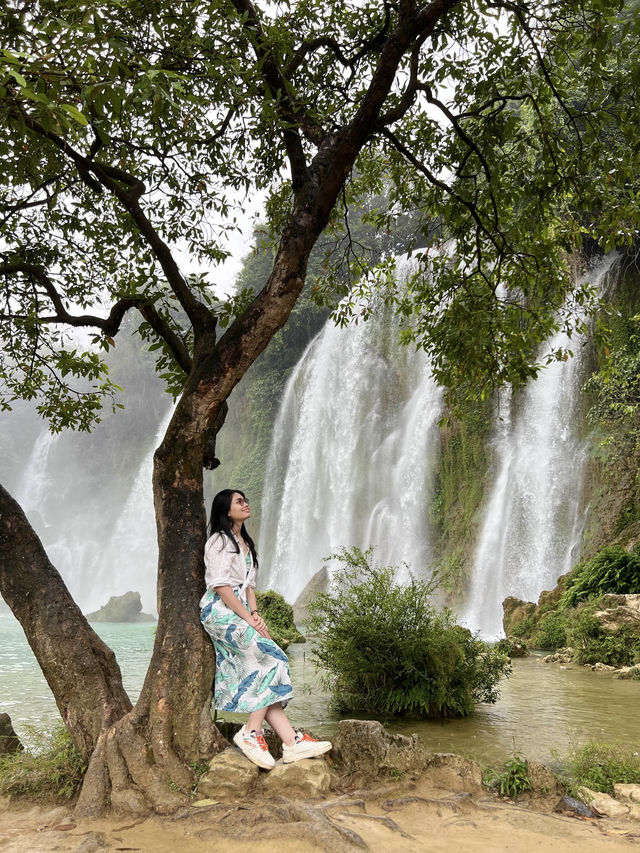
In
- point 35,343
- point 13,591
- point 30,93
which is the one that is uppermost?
point 35,343

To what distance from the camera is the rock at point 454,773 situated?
3.62 metres

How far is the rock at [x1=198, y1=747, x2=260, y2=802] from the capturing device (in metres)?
3.43

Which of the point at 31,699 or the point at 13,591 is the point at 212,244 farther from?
the point at 31,699

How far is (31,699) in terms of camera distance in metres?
8.23

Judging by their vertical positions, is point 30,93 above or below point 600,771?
above

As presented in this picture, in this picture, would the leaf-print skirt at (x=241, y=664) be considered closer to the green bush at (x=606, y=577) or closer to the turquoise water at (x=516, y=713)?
the turquoise water at (x=516, y=713)

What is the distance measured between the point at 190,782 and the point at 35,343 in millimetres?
5049

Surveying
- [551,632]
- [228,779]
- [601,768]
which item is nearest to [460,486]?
[551,632]

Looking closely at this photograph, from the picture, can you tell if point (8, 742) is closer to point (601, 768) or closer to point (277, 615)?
point (601, 768)

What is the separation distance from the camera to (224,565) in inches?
158

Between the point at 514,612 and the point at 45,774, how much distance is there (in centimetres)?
1165

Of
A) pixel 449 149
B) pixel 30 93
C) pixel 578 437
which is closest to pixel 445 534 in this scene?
pixel 578 437

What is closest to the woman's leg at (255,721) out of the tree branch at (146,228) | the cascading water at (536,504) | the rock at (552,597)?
the tree branch at (146,228)

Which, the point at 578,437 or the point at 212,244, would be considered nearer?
the point at 212,244
